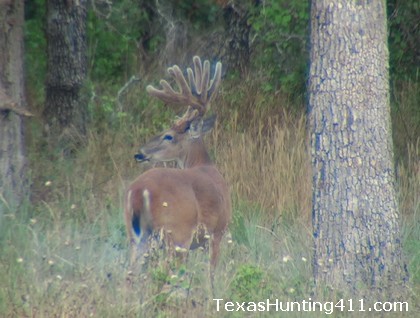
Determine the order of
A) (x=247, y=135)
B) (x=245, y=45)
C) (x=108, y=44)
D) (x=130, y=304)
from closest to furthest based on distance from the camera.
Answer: (x=130, y=304) < (x=247, y=135) < (x=245, y=45) < (x=108, y=44)

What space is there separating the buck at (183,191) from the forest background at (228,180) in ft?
0.67

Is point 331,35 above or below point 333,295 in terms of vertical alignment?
above

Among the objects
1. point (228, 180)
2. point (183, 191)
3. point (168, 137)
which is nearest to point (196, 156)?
point (168, 137)

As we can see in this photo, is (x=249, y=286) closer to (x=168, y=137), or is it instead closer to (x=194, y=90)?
(x=168, y=137)

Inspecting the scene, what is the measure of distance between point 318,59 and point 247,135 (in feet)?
11.6

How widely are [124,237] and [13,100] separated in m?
1.63

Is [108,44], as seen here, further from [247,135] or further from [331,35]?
[331,35]

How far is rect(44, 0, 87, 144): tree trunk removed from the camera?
13.5m

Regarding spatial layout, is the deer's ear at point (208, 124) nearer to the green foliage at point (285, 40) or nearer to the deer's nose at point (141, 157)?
the deer's nose at point (141, 157)

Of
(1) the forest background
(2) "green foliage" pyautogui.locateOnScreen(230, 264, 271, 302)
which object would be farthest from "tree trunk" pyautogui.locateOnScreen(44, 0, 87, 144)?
(2) "green foliage" pyautogui.locateOnScreen(230, 264, 271, 302)

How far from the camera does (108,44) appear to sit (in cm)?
1823

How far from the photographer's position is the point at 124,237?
9000 mm

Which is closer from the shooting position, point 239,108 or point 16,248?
point 16,248

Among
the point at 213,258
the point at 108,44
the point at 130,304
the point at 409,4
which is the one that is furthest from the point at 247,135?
the point at 108,44
